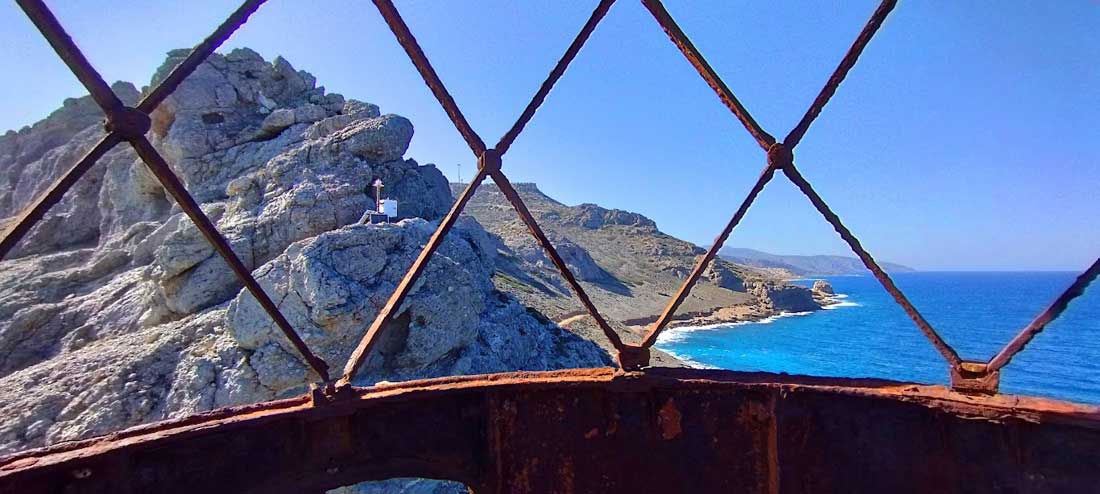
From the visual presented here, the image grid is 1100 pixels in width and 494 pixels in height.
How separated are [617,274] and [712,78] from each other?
7609cm

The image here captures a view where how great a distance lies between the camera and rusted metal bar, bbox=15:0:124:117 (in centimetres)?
149

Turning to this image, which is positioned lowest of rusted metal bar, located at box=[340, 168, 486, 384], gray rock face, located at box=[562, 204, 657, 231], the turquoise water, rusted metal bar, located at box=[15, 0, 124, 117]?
the turquoise water

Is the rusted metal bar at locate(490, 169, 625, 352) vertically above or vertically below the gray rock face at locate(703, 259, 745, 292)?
below

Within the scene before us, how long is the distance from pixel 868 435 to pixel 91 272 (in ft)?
99.4

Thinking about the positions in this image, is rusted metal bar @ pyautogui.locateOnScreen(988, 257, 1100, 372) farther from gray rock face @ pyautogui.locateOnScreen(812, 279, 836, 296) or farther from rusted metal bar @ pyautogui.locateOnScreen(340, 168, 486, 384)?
gray rock face @ pyautogui.locateOnScreen(812, 279, 836, 296)

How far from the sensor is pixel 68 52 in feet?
5.19

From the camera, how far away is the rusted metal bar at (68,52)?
1494 mm

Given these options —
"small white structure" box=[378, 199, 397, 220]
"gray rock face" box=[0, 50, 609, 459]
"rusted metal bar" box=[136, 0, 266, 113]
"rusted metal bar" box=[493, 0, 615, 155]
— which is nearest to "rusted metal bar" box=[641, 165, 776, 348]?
"rusted metal bar" box=[493, 0, 615, 155]

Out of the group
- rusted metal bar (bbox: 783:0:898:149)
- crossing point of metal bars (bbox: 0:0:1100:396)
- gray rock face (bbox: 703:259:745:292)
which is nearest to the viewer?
crossing point of metal bars (bbox: 0:0:1100:396)

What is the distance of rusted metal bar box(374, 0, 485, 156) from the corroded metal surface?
3.78ft

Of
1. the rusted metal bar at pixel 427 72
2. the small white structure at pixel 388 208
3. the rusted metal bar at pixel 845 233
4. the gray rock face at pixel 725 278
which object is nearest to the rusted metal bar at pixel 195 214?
the rusted metal bar at pixel 427 72

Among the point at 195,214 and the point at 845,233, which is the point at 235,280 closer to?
the point at 195,214

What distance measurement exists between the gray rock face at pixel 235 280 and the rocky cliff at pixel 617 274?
61.0 ft

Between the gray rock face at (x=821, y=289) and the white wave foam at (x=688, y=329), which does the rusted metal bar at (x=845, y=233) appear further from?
the gray rock face at (x=821, y=289)
